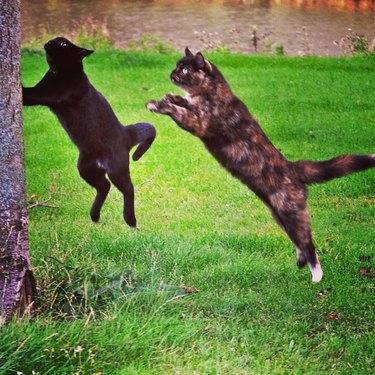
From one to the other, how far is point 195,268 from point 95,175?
1967 mm

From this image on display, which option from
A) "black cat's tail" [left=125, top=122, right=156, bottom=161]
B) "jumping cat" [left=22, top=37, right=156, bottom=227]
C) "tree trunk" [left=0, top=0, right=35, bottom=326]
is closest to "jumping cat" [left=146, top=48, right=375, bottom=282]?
"black cat's tail" [left=125, top=122, right=156, bottom=161]

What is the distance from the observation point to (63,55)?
3.69 meters

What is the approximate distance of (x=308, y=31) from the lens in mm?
15531

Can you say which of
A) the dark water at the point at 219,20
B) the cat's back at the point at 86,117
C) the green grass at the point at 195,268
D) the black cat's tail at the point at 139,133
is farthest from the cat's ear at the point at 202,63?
the dark water at the point at 219,20

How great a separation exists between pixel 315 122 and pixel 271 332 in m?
4.50

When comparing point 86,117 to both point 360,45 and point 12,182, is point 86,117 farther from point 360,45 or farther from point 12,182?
point 360,45

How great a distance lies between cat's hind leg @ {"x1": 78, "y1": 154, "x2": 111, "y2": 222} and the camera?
11.9ft

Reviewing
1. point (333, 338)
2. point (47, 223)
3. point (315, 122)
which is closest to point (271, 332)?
point (333, 338)

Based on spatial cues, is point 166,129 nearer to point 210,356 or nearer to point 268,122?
point 268,122

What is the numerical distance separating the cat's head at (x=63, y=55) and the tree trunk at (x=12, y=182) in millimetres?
489

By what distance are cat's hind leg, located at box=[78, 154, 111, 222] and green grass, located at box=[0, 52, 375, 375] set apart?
58 centimetres

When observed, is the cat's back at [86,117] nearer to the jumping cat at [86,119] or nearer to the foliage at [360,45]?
the jumping cat at [86,119]

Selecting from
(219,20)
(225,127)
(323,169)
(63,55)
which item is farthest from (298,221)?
(219,20)

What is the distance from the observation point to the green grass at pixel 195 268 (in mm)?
4234
